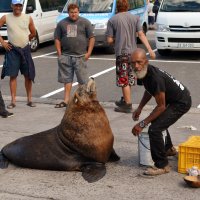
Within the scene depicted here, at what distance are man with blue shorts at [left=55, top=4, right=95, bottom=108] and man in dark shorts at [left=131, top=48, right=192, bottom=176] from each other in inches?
139

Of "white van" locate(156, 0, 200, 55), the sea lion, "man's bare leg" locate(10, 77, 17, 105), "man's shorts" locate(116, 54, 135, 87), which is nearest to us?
the sea lion

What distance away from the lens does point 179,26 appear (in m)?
14.7

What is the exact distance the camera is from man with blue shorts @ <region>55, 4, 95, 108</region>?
964cm

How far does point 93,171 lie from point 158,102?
113cm

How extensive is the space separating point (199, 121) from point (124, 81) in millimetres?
1453

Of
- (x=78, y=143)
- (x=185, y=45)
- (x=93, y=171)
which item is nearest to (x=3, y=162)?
(x=78, y=143)

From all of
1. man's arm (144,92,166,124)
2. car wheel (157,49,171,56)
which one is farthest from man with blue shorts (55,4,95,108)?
car wheel (157,49,171,56)

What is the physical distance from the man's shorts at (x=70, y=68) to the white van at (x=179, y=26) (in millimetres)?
5458

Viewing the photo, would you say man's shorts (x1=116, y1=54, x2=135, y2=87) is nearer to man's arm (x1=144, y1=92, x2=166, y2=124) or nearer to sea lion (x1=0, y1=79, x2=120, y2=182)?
sea lion (x1=0, y1=79, x2=120, y2=182)

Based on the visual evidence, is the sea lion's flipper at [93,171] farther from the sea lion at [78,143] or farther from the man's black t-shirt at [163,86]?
the man's black t-shirt at [163,86]

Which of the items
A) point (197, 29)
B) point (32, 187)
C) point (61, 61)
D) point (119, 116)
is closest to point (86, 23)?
point (61, 61)

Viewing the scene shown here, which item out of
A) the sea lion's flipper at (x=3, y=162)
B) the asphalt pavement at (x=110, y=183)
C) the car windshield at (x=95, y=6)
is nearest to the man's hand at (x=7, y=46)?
the asphalt pavement at (x=110, y=183)

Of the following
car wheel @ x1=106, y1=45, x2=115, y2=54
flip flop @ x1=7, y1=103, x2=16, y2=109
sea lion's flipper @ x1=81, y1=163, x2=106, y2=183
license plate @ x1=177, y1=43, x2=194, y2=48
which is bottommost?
car wheel @ x1=106, y1=45, x2=115, y2=54

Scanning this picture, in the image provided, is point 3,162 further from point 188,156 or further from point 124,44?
point 124,44
